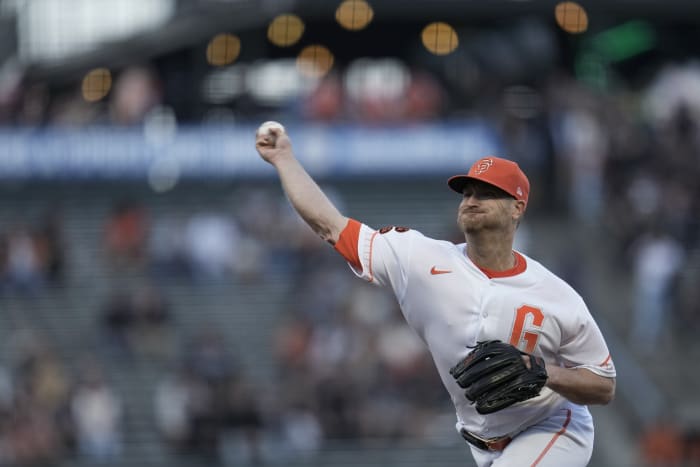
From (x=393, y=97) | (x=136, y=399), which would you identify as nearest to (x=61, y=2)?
(x=393, y=97)

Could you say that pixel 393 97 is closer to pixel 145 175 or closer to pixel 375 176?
pixel 375 176

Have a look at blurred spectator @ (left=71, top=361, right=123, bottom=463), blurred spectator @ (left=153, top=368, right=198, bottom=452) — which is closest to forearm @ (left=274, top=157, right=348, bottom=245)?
blurred spectator @ (left=153, top=368, right=198, bottom=452)

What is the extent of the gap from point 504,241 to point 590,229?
14.4 metres

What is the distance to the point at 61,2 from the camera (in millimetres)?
26016

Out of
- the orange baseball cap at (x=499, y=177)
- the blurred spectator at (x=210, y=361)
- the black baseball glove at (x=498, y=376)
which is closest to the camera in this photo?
the black baseball glove at (x=498, y=376)

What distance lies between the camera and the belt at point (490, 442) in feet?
19.3

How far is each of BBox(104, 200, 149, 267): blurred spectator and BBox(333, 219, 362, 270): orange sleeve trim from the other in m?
14.5

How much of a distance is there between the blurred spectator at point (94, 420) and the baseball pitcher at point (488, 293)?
11.0m

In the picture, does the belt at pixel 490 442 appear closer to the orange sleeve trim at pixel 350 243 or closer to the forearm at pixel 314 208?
the orange sleeve trim at pixel 350 243

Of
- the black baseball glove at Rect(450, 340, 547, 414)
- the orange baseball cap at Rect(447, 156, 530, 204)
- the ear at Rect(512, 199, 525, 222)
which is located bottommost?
the black baseball glove at Rect(450, 340, 547, 414)

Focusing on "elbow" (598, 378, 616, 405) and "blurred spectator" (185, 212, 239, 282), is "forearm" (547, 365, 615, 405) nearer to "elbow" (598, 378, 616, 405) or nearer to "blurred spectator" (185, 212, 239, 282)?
"elbow" (598, 378, 616, 405)

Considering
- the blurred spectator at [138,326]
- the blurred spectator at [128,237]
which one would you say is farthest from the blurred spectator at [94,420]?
the blurred spectator at [128,237]

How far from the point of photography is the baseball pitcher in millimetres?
5547

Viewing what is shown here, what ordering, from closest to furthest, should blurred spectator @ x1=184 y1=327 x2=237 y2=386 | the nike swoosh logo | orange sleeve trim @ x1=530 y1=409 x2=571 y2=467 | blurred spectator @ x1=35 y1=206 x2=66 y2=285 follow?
the nike swoosh logo
orange sleeve trim @ x1=530 y1=409 x2=571 y2=467
blurred spectator @ x1=184 y1=327 x2=237 y2=386
blurred spectator @ x1=35 y1=206 x2=66 y2=285
